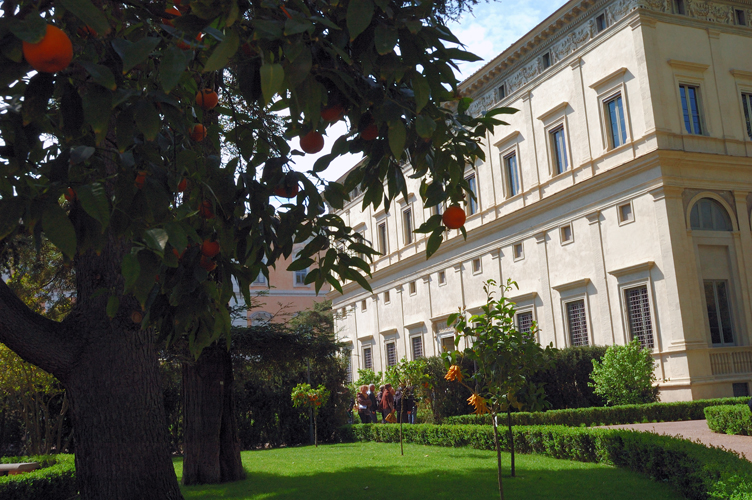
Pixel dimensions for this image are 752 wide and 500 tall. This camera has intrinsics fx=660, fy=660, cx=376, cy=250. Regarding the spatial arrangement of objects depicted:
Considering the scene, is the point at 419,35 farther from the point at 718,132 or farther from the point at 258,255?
the point at 718,132

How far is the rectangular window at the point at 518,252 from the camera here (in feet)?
87.0

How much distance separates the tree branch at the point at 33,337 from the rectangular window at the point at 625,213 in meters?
19.5

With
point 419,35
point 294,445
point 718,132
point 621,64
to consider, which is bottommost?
point 294,445

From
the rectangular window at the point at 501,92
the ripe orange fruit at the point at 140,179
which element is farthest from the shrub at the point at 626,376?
the ripe orange fruit at the point at 140,179

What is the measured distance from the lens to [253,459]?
1474cm

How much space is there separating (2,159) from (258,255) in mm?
1259

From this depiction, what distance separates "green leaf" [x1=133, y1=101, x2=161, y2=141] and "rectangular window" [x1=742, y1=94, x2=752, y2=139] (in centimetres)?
2411

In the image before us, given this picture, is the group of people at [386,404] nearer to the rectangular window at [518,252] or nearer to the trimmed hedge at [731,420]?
the rectangular window at [518,252]

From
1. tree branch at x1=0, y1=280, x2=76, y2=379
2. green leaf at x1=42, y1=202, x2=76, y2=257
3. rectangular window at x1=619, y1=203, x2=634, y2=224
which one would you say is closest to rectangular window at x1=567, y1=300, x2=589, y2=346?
rectangular window at x1=619, y1=203, x2=634, y2=224

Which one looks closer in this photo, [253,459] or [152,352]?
[152,352]

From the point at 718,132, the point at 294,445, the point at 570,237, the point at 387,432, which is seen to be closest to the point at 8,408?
the point at 294,445

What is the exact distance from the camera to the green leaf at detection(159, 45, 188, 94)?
184 centimetres

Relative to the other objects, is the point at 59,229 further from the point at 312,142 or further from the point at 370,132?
the point at 370,132

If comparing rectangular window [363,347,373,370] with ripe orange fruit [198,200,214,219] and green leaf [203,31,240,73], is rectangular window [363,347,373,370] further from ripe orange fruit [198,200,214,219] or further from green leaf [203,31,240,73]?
green leaf [203,31,240,73]
